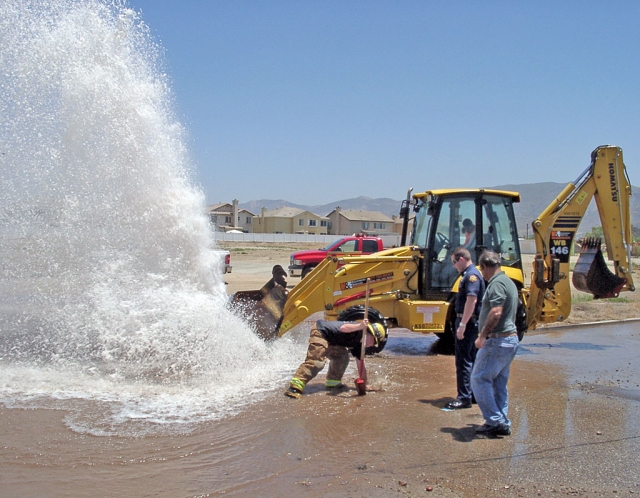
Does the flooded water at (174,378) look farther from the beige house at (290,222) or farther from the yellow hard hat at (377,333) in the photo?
the beige house at (290,222)

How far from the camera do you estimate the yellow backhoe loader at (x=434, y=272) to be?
371 inches

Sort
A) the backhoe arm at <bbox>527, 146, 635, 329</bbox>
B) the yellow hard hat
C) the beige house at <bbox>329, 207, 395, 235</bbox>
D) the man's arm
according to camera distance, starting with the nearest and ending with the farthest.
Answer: the man's arm, the yellow hard hat, the backhoe arm at <bbox>527, 146, 635, 329</bbox>, the beige house at <bbox>329, 207, 395, 235</bbox>

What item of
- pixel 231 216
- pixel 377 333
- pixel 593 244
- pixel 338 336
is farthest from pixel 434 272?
pixel 231 216

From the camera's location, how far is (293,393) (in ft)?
23.1

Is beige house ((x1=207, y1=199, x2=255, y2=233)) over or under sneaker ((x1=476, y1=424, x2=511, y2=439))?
over

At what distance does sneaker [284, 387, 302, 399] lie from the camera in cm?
702

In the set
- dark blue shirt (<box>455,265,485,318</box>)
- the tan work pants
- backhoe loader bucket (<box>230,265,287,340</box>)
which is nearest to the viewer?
dark blue shirt (<box>455,265,485,318</box>)

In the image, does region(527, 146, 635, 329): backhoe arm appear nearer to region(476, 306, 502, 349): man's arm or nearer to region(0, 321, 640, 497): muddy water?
region(0, 321, 640, 497): muddy water

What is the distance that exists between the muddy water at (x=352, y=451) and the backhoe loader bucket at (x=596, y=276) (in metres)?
3.35

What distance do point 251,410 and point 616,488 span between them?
3.59 m

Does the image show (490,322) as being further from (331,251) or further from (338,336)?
(331,251)

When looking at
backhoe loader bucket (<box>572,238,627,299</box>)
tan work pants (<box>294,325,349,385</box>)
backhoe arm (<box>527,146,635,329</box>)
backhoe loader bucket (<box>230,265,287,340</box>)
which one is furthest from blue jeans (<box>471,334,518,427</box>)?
backhoe loader bucket (<box>572,238,627,299</box>)

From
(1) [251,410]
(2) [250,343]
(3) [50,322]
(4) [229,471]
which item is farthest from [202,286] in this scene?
(4) [229,471]

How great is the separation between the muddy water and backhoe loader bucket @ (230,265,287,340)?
2067 mm
